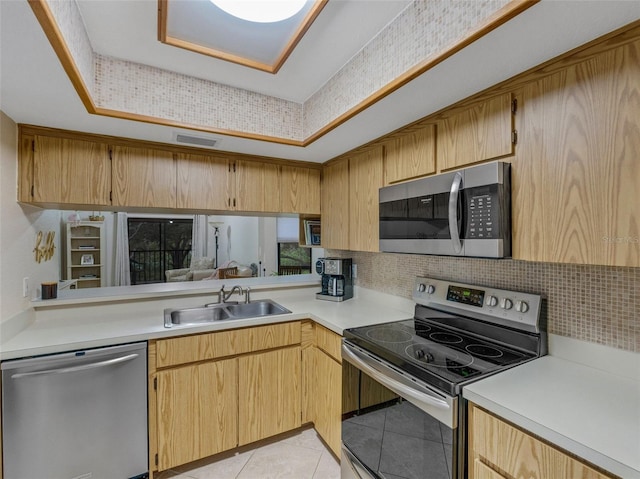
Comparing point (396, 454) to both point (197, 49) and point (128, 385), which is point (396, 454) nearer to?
point (128, 385)

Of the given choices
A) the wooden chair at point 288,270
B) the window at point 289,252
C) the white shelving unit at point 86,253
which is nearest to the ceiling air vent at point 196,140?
the window at point 289,252

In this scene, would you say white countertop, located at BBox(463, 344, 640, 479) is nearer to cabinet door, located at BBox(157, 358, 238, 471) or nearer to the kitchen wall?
cabinet door, located at BBox(157, 358, 238, 471)

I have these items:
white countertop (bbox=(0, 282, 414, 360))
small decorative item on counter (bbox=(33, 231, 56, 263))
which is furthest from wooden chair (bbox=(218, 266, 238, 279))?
small decorative item on counter (bbox=(33, 231, 56, 263))

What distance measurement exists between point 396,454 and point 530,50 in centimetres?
166

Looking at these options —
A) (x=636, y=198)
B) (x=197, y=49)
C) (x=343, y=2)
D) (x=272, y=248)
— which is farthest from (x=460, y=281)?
(x=272, y=248)

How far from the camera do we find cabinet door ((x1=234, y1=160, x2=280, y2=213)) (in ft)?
7.72

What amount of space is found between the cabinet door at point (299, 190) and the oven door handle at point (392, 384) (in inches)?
49.9

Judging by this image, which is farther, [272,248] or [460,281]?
[272,248]

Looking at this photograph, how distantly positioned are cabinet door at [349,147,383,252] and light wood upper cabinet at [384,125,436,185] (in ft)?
0.30

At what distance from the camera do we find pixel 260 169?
2.42m

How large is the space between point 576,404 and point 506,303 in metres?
0.53

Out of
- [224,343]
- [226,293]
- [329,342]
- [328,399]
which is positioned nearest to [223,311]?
[226,293]

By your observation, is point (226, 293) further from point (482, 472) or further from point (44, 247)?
point (482, 472)

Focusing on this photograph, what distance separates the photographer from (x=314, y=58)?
5.25 feet
